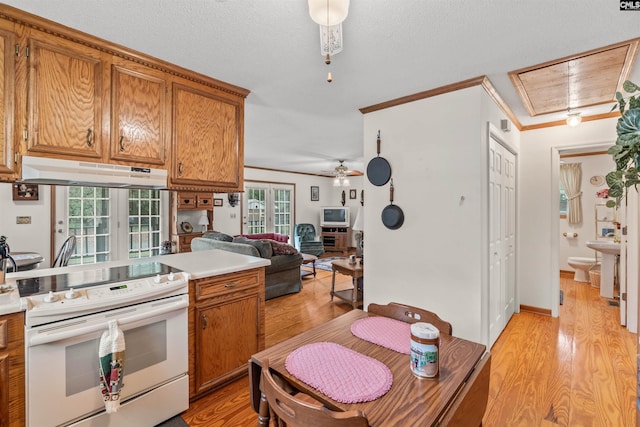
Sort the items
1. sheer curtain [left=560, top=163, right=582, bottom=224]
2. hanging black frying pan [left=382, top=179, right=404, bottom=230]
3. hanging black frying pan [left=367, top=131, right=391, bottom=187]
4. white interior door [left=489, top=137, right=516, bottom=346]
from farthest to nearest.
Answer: sheer curtain [left=560, top=163, right=582, bottom=224], hanging black frying pan [left=367, top=131, right=391, bottom=187], hanging black frying pan [left=382, top=179, right=404, bottom=230], white interior door [left=489, top=137, right=516, bottom=346]

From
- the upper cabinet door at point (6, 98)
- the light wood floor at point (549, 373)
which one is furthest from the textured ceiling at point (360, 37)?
the light wood floor at point (549, 373)

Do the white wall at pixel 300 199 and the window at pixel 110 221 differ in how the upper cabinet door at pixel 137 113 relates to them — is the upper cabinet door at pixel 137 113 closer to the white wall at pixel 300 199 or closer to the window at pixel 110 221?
the window at pixel 110 221

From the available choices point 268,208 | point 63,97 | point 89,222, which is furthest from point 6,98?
point 268,208

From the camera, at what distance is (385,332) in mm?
1338

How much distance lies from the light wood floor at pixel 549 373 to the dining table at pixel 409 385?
3.20 feet

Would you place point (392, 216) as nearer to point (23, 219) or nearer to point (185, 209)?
point (185, 209)

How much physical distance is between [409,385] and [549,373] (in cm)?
215

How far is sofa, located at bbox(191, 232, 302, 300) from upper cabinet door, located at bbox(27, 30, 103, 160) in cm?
240

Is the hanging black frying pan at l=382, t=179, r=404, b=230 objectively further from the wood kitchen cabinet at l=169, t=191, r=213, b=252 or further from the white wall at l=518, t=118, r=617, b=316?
the wood kitchen cabinet at l=169, t=191, r=213, b=252

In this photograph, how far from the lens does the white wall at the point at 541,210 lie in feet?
11.1

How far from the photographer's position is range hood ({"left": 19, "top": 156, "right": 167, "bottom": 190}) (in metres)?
1.63

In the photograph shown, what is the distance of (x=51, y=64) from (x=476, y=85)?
288cm

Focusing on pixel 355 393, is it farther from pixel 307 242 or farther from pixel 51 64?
pixel 307 242

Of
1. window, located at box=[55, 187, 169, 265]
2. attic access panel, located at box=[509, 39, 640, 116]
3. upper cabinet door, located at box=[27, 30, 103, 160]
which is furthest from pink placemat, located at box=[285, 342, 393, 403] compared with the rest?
window, located at box=[55, 187, 169, 265]
